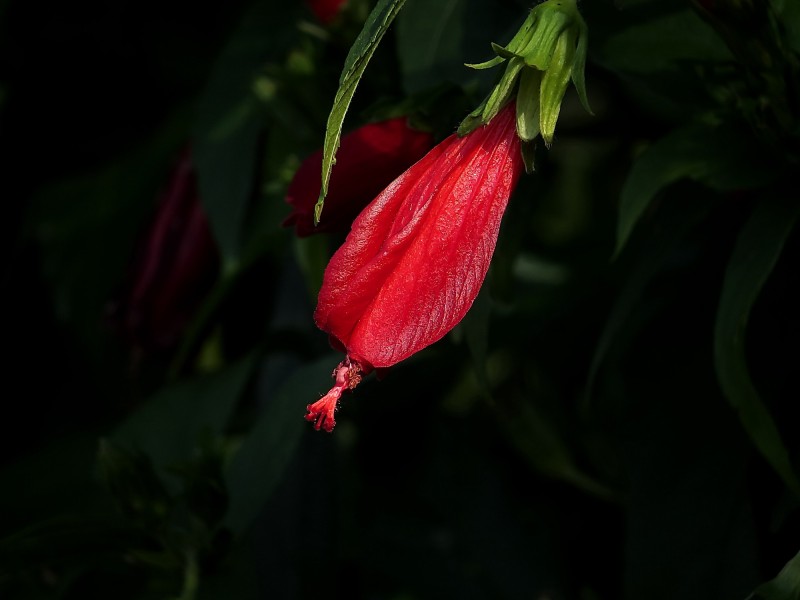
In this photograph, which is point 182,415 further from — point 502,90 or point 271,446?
point 502,90

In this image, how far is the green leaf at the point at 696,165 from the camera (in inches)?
23.8

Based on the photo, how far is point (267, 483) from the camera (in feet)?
2.54

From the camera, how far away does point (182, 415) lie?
930mm

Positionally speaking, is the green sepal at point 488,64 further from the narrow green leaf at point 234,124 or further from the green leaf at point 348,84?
the narrow green leaf at point 234,124

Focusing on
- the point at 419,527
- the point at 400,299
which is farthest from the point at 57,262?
the point at 400,299

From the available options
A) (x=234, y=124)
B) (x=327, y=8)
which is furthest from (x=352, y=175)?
(x=234, y=124)

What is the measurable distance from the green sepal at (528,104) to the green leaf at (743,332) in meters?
0.14

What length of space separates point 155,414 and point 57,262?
29 cm

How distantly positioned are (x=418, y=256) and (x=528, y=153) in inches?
3.2

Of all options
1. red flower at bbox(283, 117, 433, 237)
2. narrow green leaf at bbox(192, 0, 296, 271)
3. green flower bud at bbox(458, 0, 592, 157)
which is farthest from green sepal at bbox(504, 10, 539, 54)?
narrow green leaf at bbox(192, 0, 296, 271)

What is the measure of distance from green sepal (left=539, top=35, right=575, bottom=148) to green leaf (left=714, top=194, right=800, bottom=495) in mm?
139

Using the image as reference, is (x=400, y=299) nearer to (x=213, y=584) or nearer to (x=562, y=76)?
(x=562, y=76)

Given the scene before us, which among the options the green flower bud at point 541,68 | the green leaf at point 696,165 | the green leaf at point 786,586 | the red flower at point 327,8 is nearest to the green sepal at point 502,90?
the green flower bud at point 541,68

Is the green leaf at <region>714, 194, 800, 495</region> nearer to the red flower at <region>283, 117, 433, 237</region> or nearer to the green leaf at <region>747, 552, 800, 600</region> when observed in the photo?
the green leaf at <region>747, 552, 800, 600</region>
